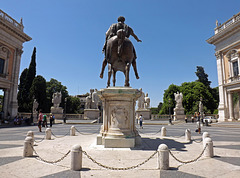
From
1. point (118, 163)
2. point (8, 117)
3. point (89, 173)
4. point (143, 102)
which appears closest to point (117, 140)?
point (118, 163)

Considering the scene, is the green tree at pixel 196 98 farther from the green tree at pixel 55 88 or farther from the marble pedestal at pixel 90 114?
the green tree at pixel 55 88

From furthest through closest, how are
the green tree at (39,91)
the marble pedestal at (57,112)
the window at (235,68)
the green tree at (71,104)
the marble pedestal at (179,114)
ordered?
the green tree at (71,104) < the green tree at (39,91) < the marble pedestal at (57,112) < the marble pedestal at (179,114) < the window at (235,68)

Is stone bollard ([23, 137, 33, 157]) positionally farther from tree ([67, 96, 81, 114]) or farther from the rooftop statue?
tree ([67, 96, 81, 114])

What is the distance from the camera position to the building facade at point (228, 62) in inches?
1057

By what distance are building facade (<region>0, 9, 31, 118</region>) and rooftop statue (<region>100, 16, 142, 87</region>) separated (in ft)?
82.8

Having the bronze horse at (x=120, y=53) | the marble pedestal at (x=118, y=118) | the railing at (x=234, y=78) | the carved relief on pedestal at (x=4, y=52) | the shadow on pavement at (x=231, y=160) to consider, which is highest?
the carved relief on pedestal at (x=4, y=52)

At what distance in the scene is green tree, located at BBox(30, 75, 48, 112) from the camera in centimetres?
4344

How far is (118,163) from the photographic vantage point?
487 centimetres

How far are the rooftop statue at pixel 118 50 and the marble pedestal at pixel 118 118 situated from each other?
3.62ft

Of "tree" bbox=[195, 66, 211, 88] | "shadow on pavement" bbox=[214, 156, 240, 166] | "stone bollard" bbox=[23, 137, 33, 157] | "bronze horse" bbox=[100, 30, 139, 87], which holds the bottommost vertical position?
"shadow on pavement" bbox=[214, 156, 240, 166]

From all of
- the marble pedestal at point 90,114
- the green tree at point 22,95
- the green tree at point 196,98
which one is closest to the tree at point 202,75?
the green tree at point 196,98

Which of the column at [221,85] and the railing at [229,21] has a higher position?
the railing at [229,21]

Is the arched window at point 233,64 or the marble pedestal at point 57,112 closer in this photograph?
the arched window at point 233,64

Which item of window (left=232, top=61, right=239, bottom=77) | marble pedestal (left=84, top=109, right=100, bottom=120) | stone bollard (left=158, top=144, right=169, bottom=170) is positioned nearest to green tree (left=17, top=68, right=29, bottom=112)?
marble pedestal (left=84, top=109, right=100, bottom=120)
